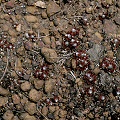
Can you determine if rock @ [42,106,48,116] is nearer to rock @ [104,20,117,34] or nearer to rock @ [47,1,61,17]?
rock @ [47,1,61,17]

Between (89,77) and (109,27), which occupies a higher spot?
(109,27)

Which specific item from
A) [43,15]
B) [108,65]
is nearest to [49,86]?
[108,65]

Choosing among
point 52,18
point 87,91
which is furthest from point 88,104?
point 52,18

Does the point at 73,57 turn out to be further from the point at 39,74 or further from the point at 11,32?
the point at 11,32

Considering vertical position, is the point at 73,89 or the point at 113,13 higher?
the point at 113,13

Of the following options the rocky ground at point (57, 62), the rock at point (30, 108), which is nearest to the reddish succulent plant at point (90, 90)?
the rocky ground at point (57, 62)

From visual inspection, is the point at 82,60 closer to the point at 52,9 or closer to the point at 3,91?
the point at 52,9

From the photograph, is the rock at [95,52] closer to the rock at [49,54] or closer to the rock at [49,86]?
the rock at [49,54]
